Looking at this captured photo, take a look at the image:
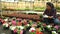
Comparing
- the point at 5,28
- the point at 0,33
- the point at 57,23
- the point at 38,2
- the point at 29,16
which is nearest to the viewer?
the point at 0,33

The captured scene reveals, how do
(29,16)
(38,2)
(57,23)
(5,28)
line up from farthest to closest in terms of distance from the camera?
1. (38,2)
2. (29,16)
3. (57,23)
4. (5,28)

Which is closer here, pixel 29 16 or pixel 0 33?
pixel 0 33

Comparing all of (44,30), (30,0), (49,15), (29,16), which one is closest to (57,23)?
(49,15)

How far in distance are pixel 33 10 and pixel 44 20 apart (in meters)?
1.46

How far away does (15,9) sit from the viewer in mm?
6090

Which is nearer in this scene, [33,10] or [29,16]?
[29,16]

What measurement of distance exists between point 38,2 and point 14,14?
36.8 inches

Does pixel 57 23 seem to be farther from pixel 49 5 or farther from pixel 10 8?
pixel 10 8

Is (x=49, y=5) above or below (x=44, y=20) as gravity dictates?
above

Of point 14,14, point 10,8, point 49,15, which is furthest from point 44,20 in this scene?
point 10,8

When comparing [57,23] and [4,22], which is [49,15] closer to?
[57,23]

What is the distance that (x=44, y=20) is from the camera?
462 centimetres

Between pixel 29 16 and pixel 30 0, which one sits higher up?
pixel 30 0

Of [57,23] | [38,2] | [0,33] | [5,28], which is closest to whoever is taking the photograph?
[0,33]
